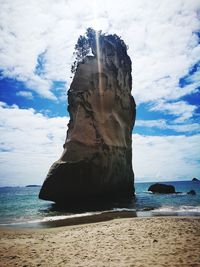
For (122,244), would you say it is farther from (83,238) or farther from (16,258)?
(16,258)

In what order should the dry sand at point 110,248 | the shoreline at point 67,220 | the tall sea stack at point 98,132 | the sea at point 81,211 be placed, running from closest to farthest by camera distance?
the dry sand at point 110,248
the shoreline at point 67,220
the sea at point 81,211
the tall sea stack at point 98,132

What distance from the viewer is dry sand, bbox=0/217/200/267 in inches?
272

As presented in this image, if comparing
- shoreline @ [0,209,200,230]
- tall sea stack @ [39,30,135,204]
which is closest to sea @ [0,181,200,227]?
shoreline @ [0,209,200,230]

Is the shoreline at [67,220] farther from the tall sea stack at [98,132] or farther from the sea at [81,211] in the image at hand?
the tall sea stack at [98,132]

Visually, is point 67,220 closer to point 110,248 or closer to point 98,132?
point 110,248

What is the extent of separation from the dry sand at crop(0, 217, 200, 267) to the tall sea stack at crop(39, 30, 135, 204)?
600 inches

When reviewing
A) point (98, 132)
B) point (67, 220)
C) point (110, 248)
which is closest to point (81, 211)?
point (67, 220)

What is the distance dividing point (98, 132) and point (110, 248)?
69.6ft

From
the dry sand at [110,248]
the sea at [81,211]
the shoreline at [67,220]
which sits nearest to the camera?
the dry sand at [110,248]

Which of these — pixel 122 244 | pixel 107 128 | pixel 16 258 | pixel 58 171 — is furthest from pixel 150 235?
pixel 107 128

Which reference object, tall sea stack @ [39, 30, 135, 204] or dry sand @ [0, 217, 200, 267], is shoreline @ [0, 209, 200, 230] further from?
tall sea stack @ [39, 30, 135, 204]

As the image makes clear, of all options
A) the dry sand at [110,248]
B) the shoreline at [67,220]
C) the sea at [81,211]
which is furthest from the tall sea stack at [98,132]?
the dry sand at [110,248]

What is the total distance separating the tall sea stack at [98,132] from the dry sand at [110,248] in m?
15.2

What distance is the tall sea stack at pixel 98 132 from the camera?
87.5 ft
